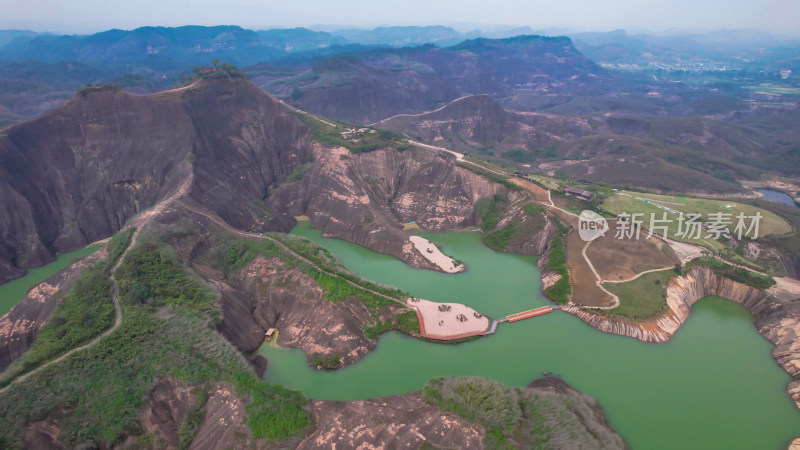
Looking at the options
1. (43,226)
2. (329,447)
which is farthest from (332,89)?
(329,447)

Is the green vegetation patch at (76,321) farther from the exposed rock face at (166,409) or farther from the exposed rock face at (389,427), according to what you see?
the exposed rock face at (389,427)

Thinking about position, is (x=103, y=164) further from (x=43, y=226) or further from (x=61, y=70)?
(x=61, y=70)

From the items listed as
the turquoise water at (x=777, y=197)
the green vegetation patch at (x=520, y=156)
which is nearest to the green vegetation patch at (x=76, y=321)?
the green vegetation patch at (x=520, y=156)

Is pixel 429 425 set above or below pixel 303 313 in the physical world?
below

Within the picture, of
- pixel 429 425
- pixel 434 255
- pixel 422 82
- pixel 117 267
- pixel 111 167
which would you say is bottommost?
pixel 429 425

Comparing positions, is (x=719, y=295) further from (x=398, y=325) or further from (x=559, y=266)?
(x=398, y=325)

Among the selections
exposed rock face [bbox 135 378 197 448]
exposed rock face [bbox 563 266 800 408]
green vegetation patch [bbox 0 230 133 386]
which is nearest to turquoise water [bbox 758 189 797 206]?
exposed rock face [bbox 563 266 800 408]

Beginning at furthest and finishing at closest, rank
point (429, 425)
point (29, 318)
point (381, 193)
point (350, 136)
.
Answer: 1. point (350, 136)
2. point (381, 193)
3. point (29, 318)
4. point (429, 425)

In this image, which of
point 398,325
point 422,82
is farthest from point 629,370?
point 422,82
